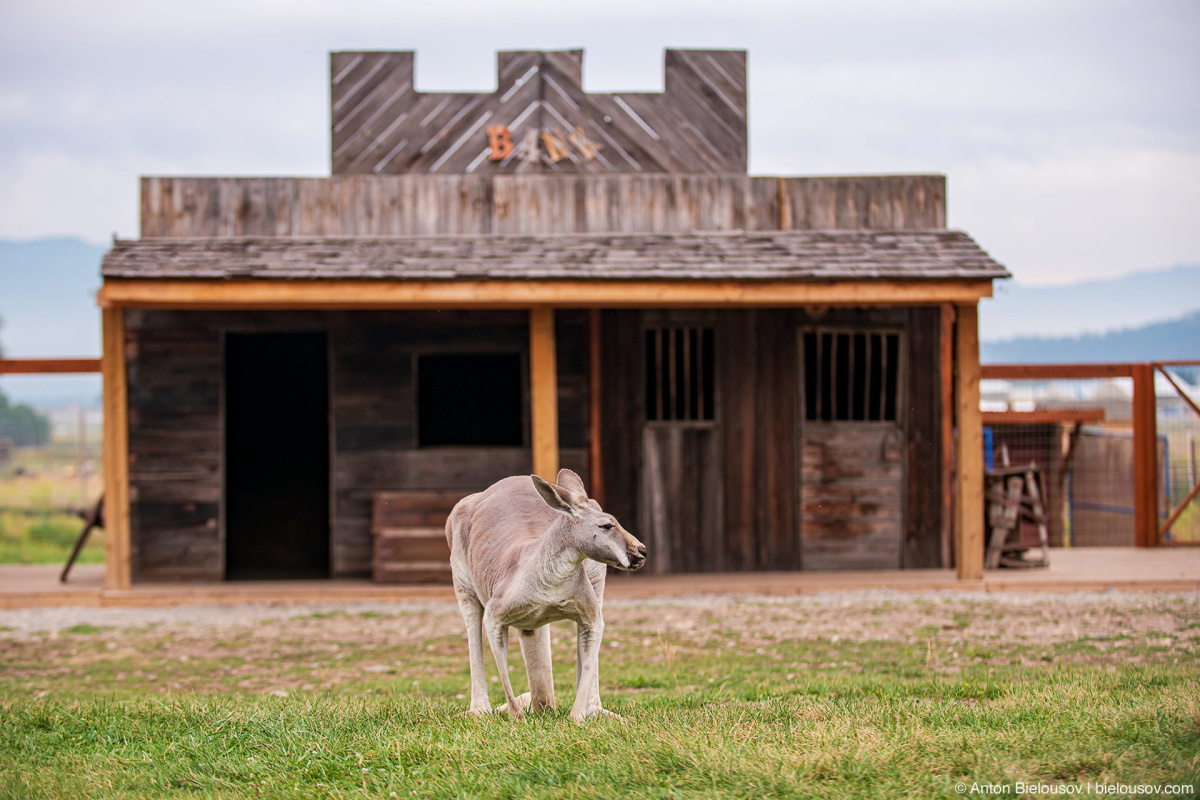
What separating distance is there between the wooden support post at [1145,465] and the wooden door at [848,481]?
4033 mm

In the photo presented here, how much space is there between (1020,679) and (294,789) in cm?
488

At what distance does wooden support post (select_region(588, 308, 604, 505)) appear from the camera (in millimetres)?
12773

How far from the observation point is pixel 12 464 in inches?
1021

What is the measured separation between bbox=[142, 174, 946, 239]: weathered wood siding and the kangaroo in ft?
21.7

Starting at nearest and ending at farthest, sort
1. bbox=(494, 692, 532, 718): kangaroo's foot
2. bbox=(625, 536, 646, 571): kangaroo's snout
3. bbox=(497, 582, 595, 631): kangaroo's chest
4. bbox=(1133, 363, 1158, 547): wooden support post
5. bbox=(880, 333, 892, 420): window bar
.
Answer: bbox=(625, 536, 646, 571): kangaroo's snout < bbox=(497, 582, 595, 631): kangaroo's chest < bbox=(494, 692, 532, 718): kangaroo's foot < bbox=(880, 333, 892, 420): window bar < bbox=(1133, 363, 1158, 547): wooden support post

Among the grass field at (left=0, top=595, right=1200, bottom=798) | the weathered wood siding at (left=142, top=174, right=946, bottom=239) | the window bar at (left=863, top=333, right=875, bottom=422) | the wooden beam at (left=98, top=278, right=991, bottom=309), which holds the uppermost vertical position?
the weathered wood siding at (left=142, top=174, right=946, bottom=239)

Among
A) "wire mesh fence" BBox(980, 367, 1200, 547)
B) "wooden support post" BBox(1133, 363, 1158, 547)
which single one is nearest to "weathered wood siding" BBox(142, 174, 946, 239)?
"wire mesh fence" BBox(980, 367, 1200, 547)

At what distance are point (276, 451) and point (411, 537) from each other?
3.99 m

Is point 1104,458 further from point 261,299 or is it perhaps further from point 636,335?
point 261,299

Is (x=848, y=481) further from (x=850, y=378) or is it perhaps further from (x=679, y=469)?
(x=679, y=469)

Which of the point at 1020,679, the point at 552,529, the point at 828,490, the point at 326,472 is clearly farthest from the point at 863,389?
the point at 552,529

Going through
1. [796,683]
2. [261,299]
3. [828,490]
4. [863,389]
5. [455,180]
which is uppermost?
[455,180]
